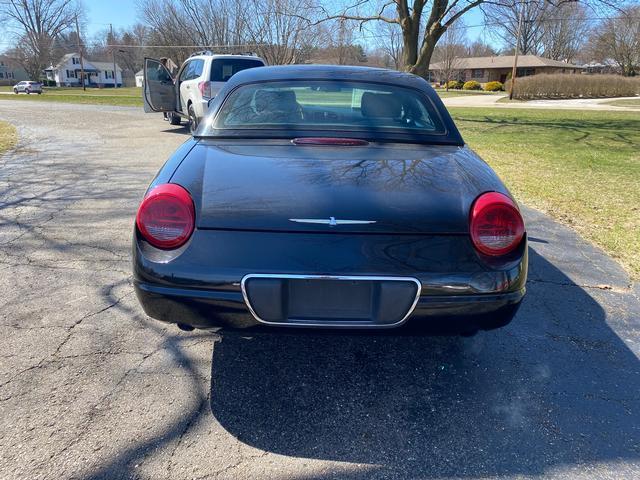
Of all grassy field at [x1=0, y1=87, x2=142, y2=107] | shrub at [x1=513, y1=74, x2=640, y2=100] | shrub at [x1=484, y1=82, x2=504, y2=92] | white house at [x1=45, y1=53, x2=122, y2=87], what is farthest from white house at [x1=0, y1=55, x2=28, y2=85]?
shrub at [x1=513, y1=74, x2=640, y2=100]

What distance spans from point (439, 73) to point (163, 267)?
234 ft

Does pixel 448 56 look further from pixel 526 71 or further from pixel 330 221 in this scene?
pixel 330 221

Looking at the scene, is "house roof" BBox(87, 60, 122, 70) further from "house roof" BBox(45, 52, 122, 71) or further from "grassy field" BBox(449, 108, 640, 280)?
"grassy field" BBox(449, 108, 640, 280)

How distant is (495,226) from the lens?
2.09 meters

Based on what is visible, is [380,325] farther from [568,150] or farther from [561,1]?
[561,1]

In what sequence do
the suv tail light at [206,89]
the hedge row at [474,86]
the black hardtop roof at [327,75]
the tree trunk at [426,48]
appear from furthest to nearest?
the hedge row at [474,86] < the tree trunk at [426,48] < the suv tail light at [206,89] < the black hardtop roof at [327,75]

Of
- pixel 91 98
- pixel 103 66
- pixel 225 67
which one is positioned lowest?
pixel 91 98

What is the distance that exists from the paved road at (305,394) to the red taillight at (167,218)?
723 mm

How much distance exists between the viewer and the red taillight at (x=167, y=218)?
2043mm

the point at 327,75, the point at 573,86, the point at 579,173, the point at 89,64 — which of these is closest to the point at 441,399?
the point at 327,75

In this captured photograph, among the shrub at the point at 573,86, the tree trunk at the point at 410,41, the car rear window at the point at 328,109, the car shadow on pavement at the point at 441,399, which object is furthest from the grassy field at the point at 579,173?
the shrub at the point at 573,86

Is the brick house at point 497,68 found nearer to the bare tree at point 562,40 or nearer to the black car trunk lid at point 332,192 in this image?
the bare tree at point 562,40

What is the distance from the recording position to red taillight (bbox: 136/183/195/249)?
2043 millimetres

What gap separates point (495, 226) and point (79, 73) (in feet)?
330
